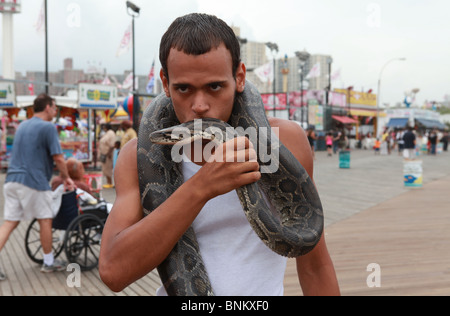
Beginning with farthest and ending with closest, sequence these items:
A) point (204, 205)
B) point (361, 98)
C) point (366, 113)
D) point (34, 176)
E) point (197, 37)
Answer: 1. point (366, 113)
2. point (361, 98)
3. point (34, 176)
4. point (204, 205)
5. point (197, 37)

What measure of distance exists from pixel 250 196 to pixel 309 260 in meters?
0.48

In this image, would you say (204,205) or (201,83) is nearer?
(201,83)

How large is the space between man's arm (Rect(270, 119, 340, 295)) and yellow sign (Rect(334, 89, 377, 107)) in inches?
1863

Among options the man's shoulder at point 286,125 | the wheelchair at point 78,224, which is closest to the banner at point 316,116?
the wheelchair at point 78,224

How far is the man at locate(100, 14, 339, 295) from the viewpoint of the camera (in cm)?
138

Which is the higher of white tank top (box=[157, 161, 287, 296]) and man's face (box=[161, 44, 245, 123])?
man's face (box=[161, 44, 245, 123])

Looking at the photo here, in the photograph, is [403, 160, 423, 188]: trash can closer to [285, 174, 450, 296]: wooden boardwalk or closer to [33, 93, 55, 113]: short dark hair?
[285, 174, 450, 296]: wooden boardwalk

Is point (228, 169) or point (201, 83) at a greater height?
point (201, 83)

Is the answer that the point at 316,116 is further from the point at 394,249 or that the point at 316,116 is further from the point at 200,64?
the point at 200,64

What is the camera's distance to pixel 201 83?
1450 millimetres

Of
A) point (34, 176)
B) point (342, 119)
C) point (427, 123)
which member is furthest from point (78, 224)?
point (427, 123)

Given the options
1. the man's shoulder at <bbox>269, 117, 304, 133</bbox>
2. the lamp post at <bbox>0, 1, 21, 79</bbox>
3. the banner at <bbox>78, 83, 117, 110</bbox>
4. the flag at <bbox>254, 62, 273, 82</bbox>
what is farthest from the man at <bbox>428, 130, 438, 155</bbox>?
the lamp post at <bbox>0, 1, 21, 79</bbox>
